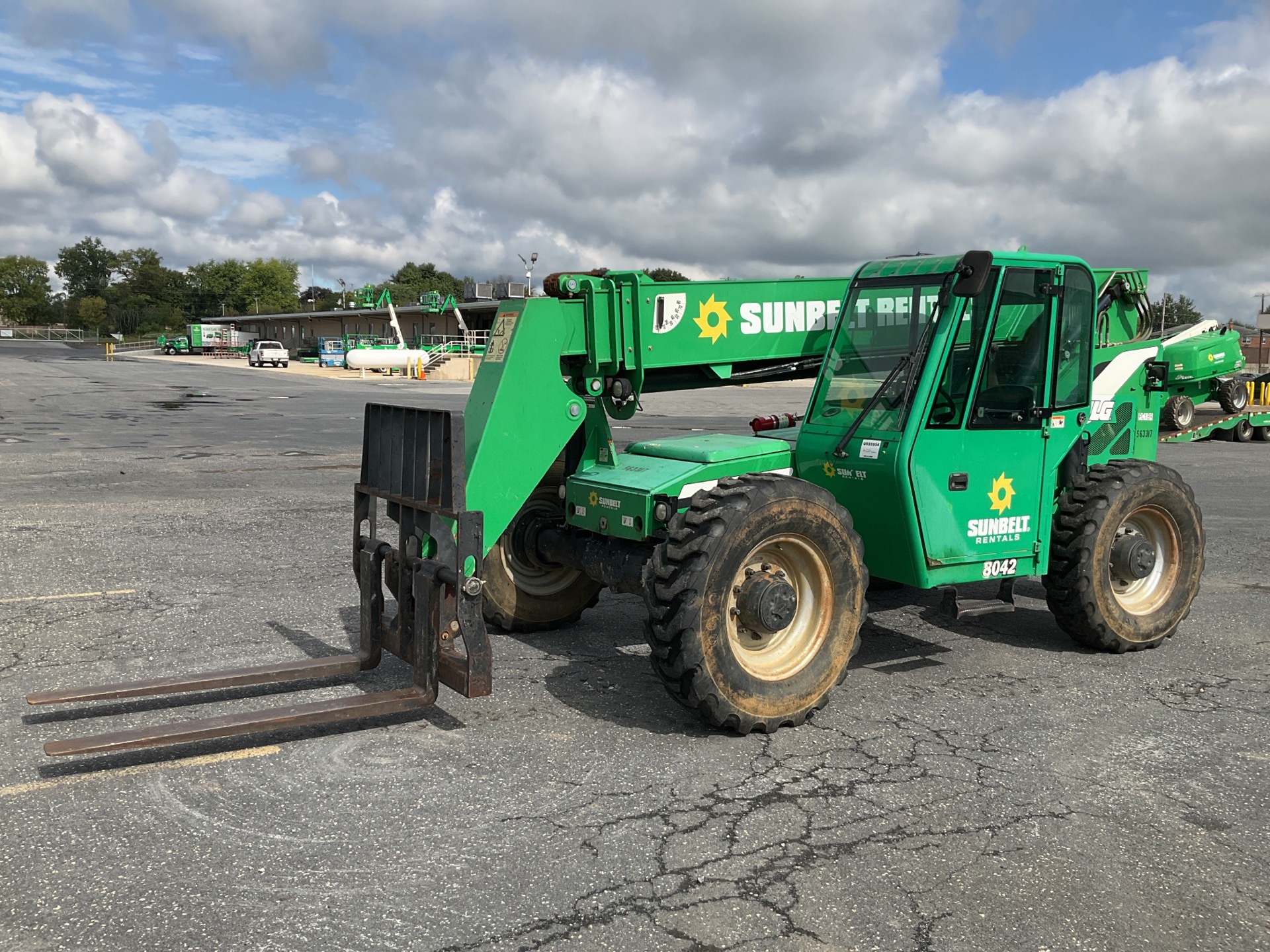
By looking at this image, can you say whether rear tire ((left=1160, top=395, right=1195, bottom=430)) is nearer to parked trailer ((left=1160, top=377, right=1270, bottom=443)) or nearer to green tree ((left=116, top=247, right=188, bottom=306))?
parked trailer ((left=1160, top=377, right=1270, bottom=443))

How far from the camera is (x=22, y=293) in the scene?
169 metres

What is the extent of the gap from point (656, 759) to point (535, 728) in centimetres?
73

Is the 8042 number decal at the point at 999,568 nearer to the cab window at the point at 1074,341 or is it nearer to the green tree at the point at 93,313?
the cab window at the point at 1074,341

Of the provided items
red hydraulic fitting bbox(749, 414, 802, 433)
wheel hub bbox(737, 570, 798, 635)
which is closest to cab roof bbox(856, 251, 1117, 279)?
→ red hydraulic fitting bbox(749, 414, 802, 433)

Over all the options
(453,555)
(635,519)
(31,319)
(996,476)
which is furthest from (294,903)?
(31,319)

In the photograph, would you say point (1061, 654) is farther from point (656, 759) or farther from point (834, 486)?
point (656, 759)

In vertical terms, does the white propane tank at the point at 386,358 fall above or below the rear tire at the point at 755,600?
above

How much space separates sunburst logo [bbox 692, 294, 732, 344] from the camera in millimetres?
6305

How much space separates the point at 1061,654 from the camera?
22.5 feet

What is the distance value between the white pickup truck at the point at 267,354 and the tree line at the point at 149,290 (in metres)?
61.9

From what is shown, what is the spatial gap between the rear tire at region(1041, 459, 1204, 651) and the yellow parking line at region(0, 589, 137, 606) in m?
6.78

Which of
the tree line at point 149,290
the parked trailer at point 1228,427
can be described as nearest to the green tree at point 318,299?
the tree line at point 149,290

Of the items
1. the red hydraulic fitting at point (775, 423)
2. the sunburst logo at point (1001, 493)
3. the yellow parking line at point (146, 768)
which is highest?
the red hydraulic fitting at point (775, 423)

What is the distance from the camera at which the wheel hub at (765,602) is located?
521 centimetres
